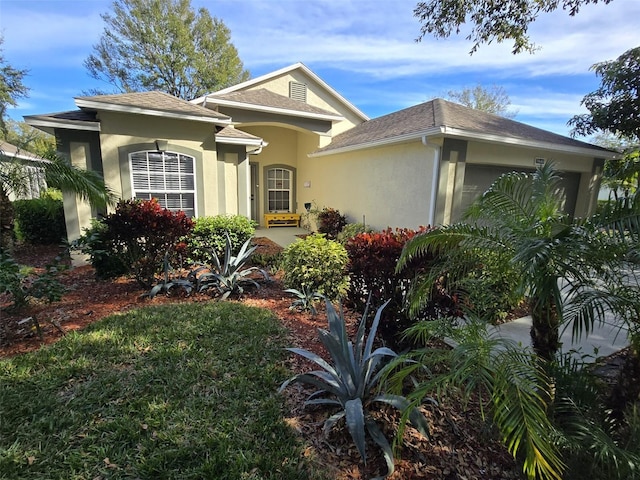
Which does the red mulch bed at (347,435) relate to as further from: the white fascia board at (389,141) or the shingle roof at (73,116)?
the white fascia board at (389,141)

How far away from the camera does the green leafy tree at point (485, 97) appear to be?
29.0 m

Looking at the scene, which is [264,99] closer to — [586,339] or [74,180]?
[74,180]

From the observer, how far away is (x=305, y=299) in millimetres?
5164

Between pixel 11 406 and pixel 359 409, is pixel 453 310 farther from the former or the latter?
pixel 11 406

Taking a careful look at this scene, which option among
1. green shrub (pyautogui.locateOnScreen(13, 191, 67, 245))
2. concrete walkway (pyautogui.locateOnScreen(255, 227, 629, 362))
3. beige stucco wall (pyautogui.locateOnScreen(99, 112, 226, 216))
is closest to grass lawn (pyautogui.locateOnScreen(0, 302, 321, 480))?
concrete walkway (pyautogui.locateOnScreen(255, 227, 629, 362))

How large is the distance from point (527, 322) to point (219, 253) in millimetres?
6354

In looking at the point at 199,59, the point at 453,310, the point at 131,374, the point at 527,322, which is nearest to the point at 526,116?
the point at 199,59

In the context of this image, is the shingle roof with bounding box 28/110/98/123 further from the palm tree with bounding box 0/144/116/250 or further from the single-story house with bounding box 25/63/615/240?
the palm tree with bounding box 0/144/116/250

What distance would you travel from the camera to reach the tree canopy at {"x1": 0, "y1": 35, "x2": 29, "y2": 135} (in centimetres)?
1553

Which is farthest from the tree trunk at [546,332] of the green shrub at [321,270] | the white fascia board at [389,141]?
the white fascia board at [389,141]

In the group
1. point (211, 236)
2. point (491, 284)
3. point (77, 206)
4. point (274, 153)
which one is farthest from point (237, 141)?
point (491, 284)

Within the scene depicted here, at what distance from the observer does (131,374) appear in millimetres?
3043

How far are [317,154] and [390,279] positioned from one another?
10.0 meters

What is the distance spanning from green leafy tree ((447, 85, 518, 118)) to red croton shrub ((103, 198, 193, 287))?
30.8 metres
